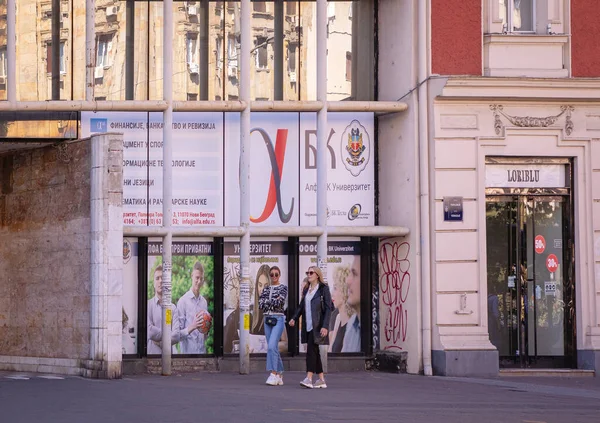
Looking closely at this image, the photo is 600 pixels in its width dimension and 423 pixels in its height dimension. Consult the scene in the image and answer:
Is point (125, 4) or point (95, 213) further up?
point (125, 4)

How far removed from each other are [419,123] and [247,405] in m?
7.65

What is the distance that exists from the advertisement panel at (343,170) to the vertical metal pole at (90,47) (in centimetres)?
361

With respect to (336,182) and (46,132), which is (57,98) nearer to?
(46,132)

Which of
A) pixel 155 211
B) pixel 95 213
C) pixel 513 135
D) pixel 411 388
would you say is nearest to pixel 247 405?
pixel 411 388

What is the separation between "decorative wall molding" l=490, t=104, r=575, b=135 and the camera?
19781 mm

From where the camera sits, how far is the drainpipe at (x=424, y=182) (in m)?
19.4

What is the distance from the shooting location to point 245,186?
19.7 m

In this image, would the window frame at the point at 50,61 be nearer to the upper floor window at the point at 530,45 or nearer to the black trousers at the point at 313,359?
the black trousers at the point at 313,359

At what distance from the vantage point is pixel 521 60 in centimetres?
1991

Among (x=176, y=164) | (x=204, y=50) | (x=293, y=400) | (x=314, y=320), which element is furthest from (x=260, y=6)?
(x=293, y=400)

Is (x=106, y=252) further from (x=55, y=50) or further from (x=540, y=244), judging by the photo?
(x=540, y=244)

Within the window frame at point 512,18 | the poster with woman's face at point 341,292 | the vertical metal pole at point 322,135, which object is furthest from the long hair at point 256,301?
the window frame at point 512,18

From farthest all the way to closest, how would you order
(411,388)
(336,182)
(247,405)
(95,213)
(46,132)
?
(336,182)
(46,132)
(95,213)
(411,388)
(247,405)

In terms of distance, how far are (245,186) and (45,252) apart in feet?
11.2
